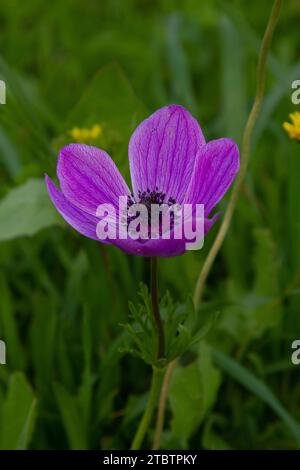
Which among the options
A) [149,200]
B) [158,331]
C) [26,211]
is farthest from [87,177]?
[26,211]

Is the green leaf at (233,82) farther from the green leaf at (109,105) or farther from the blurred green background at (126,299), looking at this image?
the green leaf at (109,105)

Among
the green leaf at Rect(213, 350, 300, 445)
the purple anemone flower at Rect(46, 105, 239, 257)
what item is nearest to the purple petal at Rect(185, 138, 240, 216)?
the purple anemone flower at Rect(46, 105, 239, 257)

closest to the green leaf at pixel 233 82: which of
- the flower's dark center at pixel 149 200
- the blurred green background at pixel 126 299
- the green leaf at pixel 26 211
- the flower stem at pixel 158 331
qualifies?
the blurred green background at pixel 126 299

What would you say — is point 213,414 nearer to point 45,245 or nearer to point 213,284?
point 213,284

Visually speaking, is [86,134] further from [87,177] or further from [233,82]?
[233,82]

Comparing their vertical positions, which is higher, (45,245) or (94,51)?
(94,51)

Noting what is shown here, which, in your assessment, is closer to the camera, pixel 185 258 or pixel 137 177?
pixel 137 177

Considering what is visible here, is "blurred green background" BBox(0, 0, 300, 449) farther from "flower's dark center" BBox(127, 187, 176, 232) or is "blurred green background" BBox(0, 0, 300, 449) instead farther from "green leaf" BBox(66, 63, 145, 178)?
"flower's dark center" BBox(127, 187, 176, 232)

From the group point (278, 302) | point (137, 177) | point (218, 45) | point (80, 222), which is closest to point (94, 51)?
point (218, 45)
